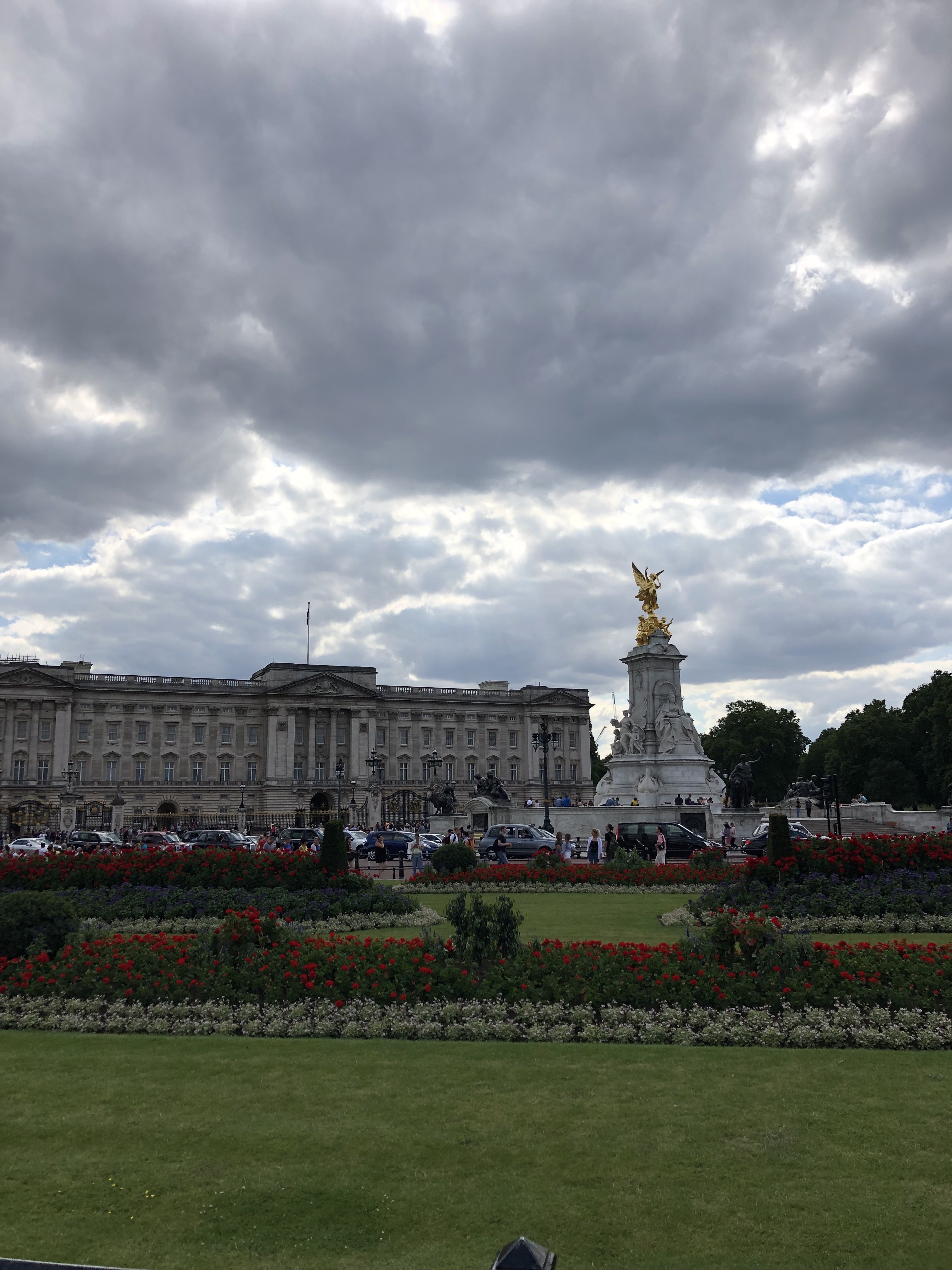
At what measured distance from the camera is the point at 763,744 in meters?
104

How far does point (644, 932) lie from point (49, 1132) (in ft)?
40.5

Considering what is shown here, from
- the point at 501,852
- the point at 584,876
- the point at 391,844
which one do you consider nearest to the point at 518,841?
the point at 501,852

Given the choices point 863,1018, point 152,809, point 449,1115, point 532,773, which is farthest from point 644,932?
point 532,773

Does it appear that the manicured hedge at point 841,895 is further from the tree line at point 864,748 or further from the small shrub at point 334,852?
the tree line at point 864,748

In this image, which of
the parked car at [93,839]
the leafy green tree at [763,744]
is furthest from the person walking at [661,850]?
the leafy green tree at [763,744]

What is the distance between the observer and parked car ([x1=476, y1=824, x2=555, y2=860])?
39312 mm

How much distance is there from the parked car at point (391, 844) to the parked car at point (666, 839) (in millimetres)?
12098

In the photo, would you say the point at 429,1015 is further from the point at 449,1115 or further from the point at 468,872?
the point at 468,872

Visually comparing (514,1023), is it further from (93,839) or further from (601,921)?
(93,839)

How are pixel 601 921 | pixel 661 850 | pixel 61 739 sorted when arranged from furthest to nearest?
pixel 61 739, pixel 661 850, pixel 601 921

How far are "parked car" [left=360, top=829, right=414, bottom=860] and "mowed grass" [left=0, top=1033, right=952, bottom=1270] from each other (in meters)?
36.8

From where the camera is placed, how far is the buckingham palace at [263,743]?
311 feet

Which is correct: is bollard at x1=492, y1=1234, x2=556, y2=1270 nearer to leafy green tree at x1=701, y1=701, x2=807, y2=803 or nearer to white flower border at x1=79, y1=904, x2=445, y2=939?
white flower border at x1=79, y1=904, x2=445, y2=939

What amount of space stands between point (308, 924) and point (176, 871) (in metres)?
5.23
